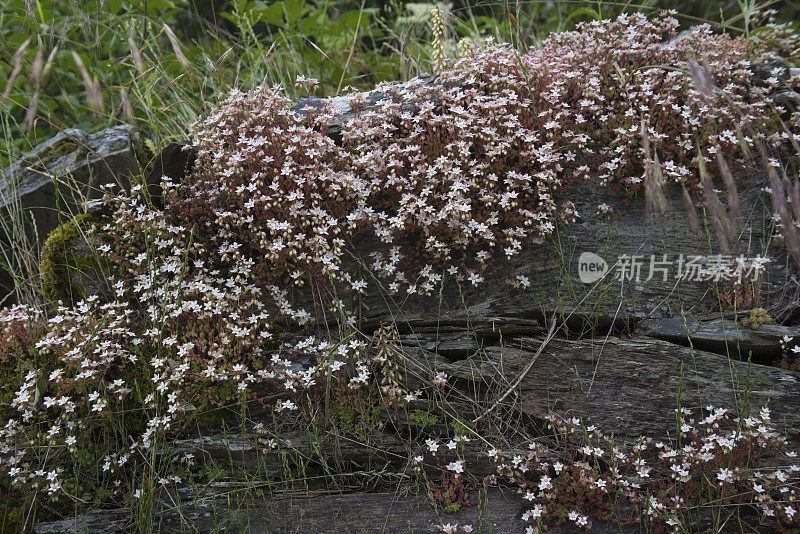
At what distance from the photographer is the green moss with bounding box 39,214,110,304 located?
13.3ft

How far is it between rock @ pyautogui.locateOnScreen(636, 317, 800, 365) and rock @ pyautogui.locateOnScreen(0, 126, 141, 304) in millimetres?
4265

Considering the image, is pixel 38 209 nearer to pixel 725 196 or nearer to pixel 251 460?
pixel 251 460

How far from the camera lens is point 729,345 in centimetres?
339

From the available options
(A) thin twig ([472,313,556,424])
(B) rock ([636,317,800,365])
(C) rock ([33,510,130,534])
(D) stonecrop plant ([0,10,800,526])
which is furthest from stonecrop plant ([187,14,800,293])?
(C) rock ([33,510,130,534])

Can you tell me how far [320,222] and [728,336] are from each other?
2709 mm

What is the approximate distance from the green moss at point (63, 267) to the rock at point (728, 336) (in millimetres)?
3982

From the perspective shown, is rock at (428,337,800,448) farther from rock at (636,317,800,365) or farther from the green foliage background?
the green foliage background

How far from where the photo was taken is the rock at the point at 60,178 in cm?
456

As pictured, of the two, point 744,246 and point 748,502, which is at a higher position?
point 744,246

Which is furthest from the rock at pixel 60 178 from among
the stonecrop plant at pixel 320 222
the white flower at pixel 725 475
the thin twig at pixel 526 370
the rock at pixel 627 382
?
the white flower at pixel 725 475

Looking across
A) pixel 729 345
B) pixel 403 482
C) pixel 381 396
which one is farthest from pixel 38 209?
pixel 729 345

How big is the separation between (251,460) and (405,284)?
153cm

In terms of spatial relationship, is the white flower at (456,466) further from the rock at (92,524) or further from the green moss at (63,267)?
the green moss at (63,267)

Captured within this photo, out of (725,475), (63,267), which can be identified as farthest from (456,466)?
(63,267)
